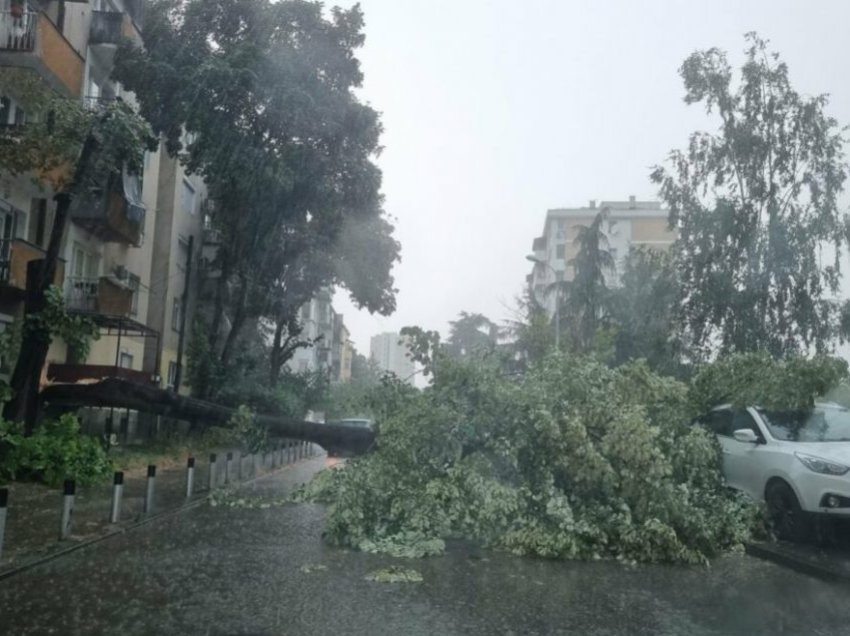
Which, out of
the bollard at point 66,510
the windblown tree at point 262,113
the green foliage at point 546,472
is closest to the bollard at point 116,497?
the bollard at point 66,510

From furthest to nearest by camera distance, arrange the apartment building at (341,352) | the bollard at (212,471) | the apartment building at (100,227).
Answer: the apartment building at (341,352) < the apartment building at (100,227) < the bollard at (212,471)

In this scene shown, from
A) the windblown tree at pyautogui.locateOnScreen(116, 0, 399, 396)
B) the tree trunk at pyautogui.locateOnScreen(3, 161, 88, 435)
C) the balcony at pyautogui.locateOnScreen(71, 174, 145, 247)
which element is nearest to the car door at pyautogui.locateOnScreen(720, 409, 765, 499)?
the tree trunk at pyautogui.locateOnScreen(3, 161, 88, 435)

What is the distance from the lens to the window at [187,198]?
35.6m

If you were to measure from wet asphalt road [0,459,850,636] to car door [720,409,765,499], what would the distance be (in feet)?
4.07

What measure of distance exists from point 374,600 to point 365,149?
23.4 metres

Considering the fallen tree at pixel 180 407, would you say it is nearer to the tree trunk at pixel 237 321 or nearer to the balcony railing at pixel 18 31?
the balcony railing at pixel 18 31

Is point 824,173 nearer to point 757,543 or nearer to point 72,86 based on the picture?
point 757,543

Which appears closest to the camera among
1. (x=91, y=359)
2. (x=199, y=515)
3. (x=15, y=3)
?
(x=199, y=515)

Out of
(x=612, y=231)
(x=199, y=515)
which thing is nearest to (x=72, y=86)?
(x=199, y=515)

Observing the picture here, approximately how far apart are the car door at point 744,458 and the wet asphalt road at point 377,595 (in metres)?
1.24

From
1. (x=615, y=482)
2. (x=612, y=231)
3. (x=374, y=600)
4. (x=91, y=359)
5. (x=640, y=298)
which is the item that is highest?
(x=612, y=231)

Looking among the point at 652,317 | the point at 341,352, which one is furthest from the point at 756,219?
the point at 341,352

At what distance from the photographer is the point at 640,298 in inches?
1240

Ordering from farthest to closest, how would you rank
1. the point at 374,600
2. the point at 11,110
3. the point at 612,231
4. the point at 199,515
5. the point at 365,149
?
the point at 612,231 < the point at 365,149 < the point at 11,110 < the point at 199,515 < the point at 374,600
